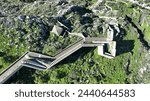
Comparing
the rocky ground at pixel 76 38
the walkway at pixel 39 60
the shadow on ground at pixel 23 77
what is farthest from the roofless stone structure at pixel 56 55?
the rocky ground at pixel 76 38

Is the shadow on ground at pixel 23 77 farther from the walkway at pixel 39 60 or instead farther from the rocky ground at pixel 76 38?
the walkway at pixel 39 60

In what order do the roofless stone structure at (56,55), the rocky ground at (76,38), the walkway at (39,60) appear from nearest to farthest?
the walkway at (39,60) < the roofless stone structure at (56,55) < the rocky ground at (76,38)

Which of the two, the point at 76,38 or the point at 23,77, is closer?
the point at 23,77

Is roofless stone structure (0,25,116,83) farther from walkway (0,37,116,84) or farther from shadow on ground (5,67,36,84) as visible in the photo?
shadow on ground (5,67,36,84)

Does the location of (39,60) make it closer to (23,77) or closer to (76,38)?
(23,77)

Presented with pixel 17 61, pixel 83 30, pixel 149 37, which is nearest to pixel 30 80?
pixel 17 61

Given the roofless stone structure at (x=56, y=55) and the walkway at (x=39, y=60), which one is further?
the roofless stone structure at (x=56, y=55)

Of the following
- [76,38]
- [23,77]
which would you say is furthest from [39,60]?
[76,38]

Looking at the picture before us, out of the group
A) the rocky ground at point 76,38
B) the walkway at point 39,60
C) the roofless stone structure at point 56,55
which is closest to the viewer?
the walkway at point 39,60
